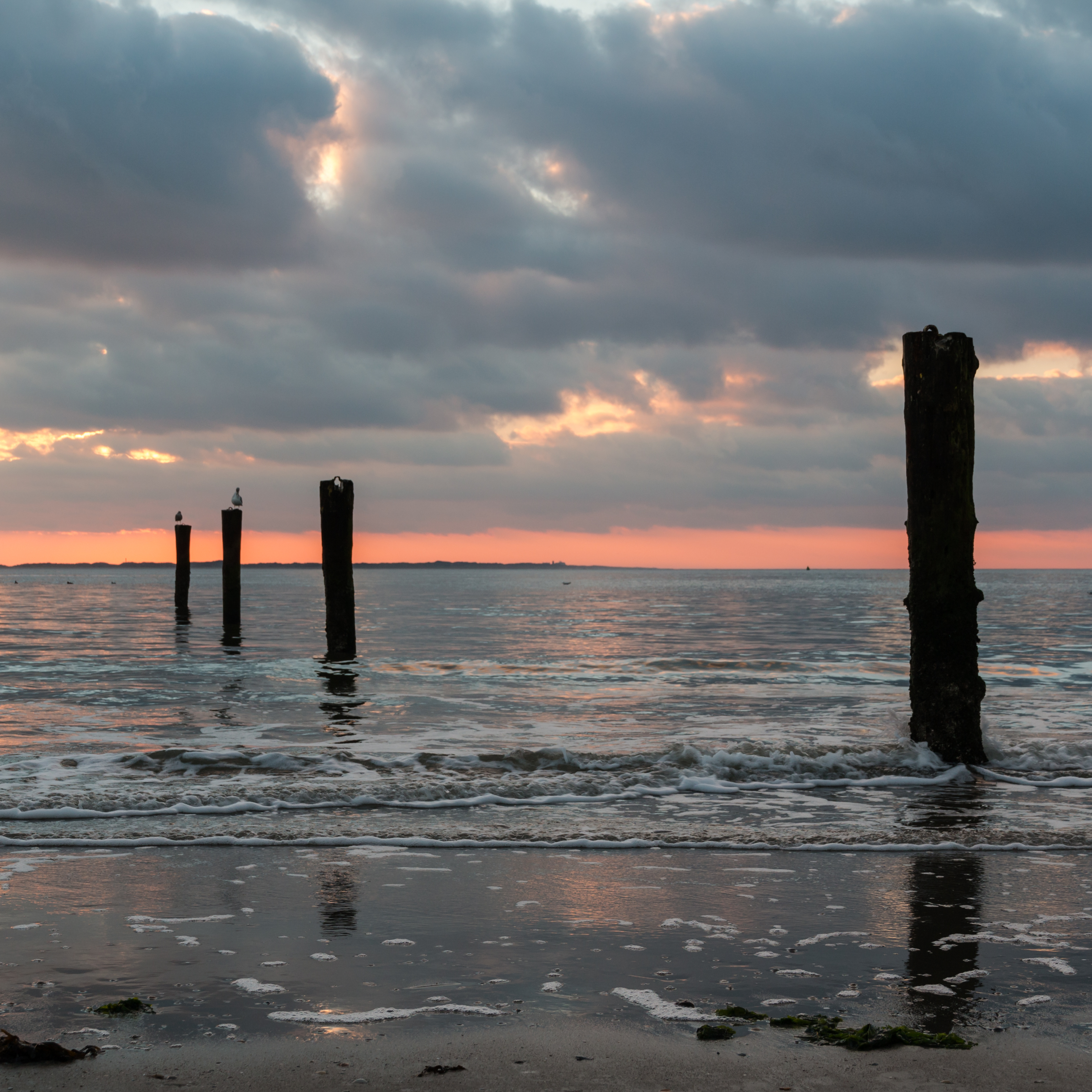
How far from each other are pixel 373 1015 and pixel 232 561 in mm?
24893

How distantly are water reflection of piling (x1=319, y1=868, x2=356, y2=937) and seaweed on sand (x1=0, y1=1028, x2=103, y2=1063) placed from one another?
144 cm

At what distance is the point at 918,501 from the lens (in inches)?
371

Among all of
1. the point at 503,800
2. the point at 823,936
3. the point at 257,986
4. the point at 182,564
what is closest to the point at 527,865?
the point at 823,936

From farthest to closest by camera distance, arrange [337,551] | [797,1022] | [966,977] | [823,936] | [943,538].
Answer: [337,551] < [943,538] < [823,936] < [966,977] < [797,1022]

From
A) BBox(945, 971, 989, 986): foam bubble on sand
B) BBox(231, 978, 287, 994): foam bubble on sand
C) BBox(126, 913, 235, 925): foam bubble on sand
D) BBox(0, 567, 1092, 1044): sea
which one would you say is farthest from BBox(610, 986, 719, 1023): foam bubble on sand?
BBox(126, 913, 235, 925): foam bubble on sand

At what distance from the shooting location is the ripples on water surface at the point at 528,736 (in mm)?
7422

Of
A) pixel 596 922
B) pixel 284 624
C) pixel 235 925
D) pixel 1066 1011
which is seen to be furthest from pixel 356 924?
pixel 284 624

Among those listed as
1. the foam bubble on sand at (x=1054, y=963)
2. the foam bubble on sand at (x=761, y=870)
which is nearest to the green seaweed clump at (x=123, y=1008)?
the foam bubble on sand at (x=761, y=870)

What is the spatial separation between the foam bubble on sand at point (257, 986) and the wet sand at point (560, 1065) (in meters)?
0.45

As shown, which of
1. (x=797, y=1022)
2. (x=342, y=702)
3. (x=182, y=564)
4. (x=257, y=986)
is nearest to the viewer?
(x=797, y=1022)

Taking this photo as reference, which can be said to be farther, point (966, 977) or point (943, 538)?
point (943, 538)

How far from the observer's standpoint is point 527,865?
19.3ft

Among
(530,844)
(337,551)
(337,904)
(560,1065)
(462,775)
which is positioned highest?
(337,551)

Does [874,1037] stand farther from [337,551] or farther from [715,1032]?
[337,551]
